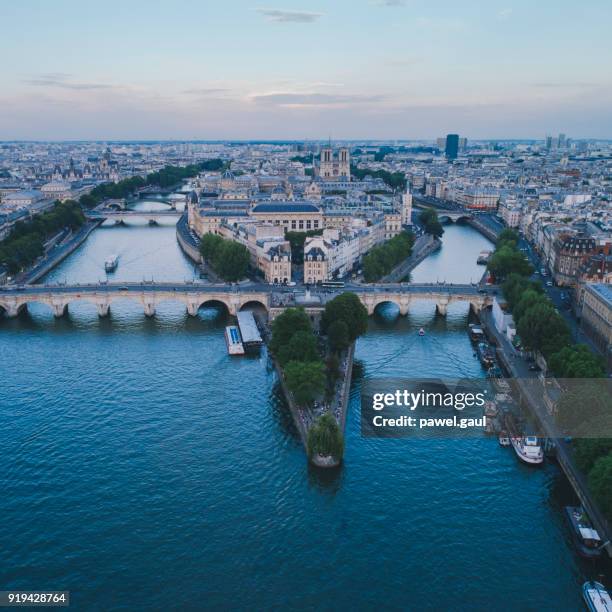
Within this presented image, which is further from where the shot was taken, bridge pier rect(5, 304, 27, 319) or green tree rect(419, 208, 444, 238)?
green tree rect(419, 208, 444, 238)

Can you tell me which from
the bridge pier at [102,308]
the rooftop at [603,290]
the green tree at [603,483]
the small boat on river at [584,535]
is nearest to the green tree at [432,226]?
the rooftop at [603,290]

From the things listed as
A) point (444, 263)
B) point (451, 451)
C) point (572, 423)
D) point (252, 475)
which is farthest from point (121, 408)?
point (444, 263)

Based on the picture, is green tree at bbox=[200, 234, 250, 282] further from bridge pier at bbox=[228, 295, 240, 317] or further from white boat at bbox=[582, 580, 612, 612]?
white boat at bbox=[582, 580, 612, 612]

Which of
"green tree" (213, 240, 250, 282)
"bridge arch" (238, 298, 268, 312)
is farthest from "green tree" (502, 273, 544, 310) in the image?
"green tree" (213, 240, 250, 282)

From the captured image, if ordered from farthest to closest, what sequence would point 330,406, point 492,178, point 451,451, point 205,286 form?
point 492,178 → point 205,286 → point 330,406 → point 451,451

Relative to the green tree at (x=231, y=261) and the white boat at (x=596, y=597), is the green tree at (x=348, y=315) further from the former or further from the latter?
the white boat at (x=596, y=597)

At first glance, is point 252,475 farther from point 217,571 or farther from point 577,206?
point 577,206

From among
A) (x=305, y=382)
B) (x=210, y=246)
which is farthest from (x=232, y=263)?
(x=305, y=382)
